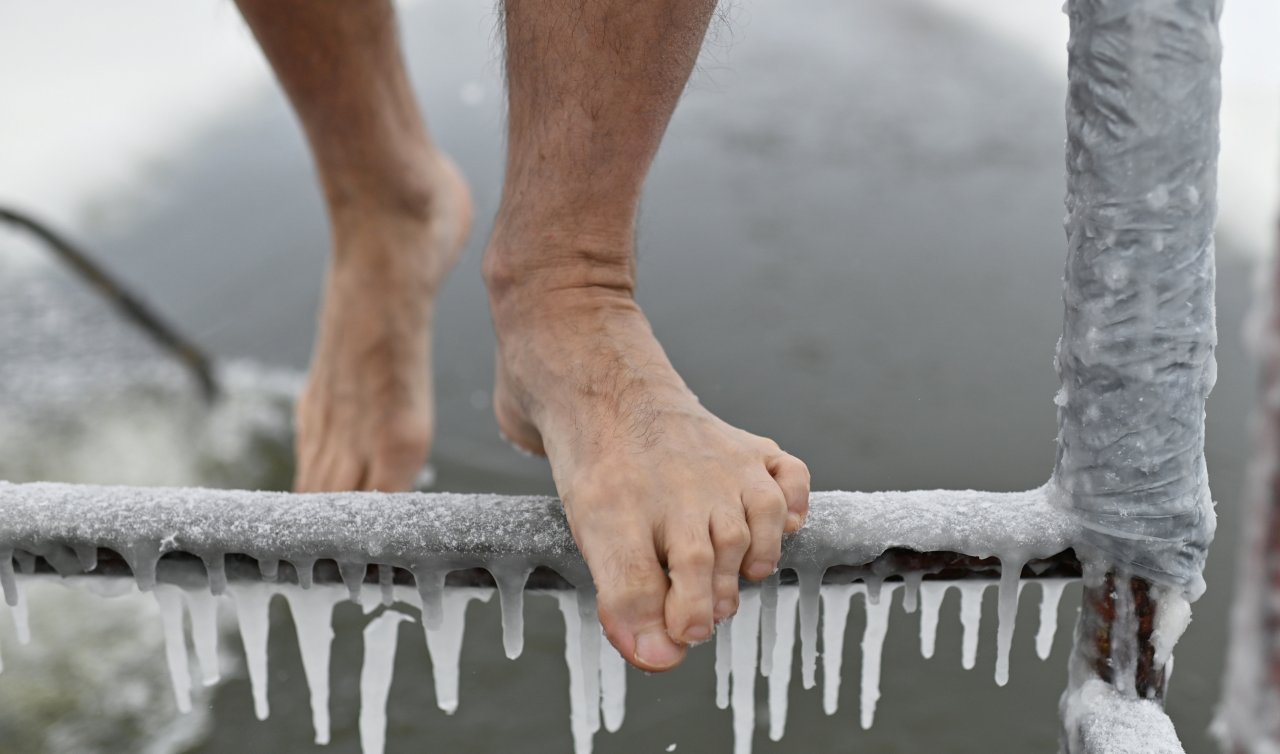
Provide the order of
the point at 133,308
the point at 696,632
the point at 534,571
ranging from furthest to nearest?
1. the point at 133,308
2. the point at 534,571
3. the point at 696,632

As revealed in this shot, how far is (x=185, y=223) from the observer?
6.72 ft

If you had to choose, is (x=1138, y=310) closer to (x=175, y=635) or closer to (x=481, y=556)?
(x=481, y=556)

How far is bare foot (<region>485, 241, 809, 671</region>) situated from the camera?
25.7 inches

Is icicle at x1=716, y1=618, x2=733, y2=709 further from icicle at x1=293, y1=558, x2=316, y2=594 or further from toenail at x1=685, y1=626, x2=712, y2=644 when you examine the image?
icicle at x1=293, y1=558, x2=316, y2=594

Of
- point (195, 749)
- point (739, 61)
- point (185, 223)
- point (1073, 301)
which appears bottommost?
point (195, 749)

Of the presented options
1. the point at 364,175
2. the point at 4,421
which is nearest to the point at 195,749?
the point at 364,175

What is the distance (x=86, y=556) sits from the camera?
29.5 inches

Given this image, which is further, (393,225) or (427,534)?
(393,225)

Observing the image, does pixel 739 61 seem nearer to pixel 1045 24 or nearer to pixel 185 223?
pixel 1045 24

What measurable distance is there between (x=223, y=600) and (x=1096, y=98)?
103 cm

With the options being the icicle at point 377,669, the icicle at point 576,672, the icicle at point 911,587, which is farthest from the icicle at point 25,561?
the icicle at point 911,587

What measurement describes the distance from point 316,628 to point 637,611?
0.86 ft

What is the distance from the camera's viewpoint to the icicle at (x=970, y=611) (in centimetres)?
74

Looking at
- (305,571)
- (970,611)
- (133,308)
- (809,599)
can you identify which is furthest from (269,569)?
(133,308)
